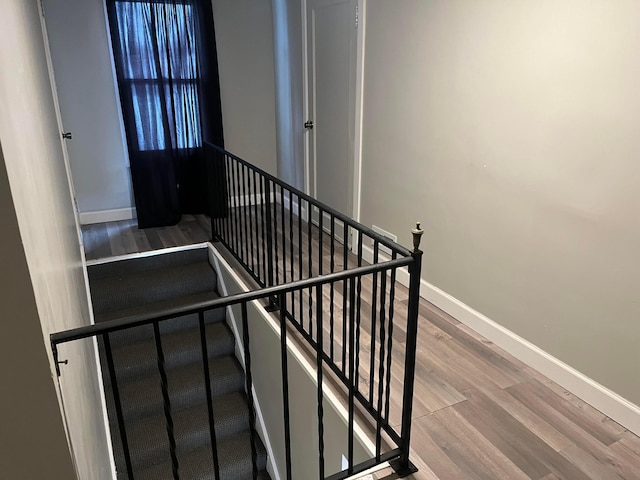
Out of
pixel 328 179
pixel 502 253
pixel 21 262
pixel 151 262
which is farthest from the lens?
pixel 328 179

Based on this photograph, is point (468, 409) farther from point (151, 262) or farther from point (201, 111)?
point (201, 111)

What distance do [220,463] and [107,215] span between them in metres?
2.67

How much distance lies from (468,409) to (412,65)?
80.2 inches

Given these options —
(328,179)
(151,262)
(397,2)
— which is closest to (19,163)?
(397,2)

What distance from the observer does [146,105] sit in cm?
428

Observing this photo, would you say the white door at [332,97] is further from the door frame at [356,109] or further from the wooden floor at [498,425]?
the wooden floor at [498,425]

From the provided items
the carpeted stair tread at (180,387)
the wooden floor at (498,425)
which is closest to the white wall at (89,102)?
the carpeted stair tread at (180,387)

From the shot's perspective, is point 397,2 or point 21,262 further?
point 397,2

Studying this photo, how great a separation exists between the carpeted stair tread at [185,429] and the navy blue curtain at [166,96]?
194 centimetres

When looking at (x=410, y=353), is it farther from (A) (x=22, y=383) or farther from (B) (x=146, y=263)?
(B) (x=146, y=263)

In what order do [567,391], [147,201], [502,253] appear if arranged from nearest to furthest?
1. [567,391]
2. [502,253]
3. [147,201]

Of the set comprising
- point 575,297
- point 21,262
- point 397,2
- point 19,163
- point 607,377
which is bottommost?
point 607,377

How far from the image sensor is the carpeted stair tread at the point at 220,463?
2.93 m

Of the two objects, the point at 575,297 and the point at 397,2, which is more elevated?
the point at 397,2
